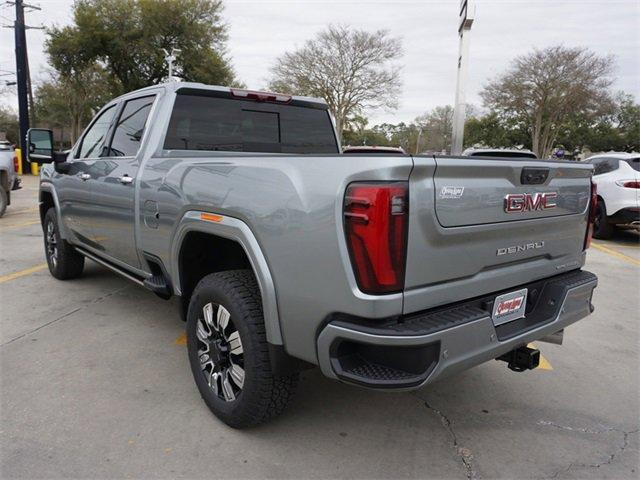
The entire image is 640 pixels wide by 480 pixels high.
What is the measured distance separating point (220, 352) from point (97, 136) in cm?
293

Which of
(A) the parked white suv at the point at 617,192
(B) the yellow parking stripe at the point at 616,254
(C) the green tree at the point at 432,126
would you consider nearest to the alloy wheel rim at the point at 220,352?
(B) the yellow parking stripe at the point at 616,254

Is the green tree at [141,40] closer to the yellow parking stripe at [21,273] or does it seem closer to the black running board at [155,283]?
the yellow parking stripe at [21,273]

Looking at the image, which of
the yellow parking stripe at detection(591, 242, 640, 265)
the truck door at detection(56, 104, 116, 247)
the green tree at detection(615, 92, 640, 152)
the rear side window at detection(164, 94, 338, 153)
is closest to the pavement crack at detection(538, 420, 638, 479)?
the rear side window at detection(164, 94, 338, 153)

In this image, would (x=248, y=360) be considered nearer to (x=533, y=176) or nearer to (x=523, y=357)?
(x=523, y=357)

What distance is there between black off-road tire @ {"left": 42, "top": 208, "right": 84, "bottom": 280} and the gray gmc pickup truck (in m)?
2.08

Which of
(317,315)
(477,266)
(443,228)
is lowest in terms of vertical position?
(317,315)

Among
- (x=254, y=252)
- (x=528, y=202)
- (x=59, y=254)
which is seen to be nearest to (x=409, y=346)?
(x=254, y=252)

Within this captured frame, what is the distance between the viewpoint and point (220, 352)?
9.00 feet

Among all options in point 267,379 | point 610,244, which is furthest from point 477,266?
point 610,244

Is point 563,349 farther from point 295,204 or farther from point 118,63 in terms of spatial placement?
point 118,63

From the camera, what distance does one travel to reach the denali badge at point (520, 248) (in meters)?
2.45

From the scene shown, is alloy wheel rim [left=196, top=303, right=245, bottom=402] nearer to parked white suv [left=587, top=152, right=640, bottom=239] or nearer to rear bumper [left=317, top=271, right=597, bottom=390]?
rear bumper [left=317, top=271, right=597, bottom=390]

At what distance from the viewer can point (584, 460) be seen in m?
2.59

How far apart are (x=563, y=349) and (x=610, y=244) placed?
6.54 metres
